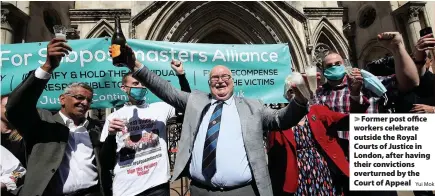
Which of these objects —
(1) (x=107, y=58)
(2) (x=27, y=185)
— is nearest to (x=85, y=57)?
(1) (x=107, y=58)

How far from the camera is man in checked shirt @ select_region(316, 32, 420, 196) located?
228 cm

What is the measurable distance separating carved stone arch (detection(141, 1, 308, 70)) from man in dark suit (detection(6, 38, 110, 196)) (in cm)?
837

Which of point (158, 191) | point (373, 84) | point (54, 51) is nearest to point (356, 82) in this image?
point (373, 84)

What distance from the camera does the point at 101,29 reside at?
1081 centimetres

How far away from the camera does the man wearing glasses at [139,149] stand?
2.69m

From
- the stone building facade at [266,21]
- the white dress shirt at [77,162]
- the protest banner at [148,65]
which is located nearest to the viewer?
the white dress shirt at [77,162]

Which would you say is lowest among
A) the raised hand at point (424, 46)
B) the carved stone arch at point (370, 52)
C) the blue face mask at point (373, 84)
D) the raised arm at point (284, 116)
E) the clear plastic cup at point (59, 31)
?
the raised arm at point (284, 116)

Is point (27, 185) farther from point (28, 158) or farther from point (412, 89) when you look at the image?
point (412, 89)

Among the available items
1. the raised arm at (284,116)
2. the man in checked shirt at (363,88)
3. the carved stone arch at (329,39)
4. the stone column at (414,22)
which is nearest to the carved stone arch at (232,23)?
the carved stone arch at (329,39)

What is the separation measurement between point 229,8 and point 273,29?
1.99 m

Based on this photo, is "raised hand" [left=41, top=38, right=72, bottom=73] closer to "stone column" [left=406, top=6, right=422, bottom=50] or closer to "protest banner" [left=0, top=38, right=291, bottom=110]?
"protest banner" [left=0, top=38, right=291, bottom=110]

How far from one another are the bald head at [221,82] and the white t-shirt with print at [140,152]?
81 cm

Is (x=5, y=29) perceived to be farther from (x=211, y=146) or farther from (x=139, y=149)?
(x=211, y=146)

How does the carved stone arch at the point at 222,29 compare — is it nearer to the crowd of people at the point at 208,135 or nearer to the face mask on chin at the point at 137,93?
the face mask on chin at the point at 137,93
